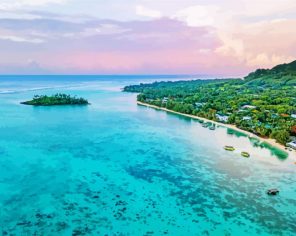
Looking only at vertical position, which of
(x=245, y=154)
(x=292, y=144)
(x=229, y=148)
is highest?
(x=292, y=144)

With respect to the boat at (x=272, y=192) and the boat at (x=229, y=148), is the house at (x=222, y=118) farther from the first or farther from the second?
the boat at (x=272, y=192)

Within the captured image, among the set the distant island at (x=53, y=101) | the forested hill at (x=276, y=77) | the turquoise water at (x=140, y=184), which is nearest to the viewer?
the turquoise water at (x=140, y=184)

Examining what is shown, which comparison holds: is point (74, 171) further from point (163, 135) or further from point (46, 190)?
point (163, 135)

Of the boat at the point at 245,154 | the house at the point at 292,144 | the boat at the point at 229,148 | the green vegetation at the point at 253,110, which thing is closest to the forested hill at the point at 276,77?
the green vegetation at the point at 253,110

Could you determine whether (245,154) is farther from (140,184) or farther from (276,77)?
(276,77)

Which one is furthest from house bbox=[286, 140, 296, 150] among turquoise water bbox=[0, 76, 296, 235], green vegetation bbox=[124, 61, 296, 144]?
turquoise water bbox=[0, 76, 296, 235]

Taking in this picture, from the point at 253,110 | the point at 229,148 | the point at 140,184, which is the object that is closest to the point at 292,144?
the point at 229,148
